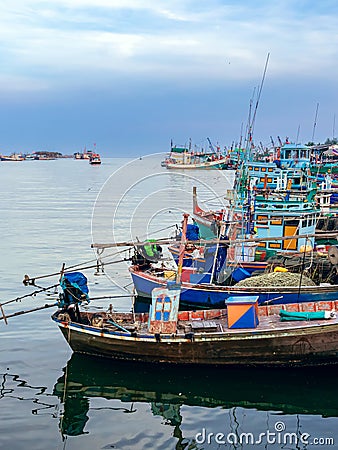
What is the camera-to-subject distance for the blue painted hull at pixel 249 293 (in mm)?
19672

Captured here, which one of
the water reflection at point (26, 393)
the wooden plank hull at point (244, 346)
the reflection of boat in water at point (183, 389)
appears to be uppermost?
the wooden plank hull at point (244, 346)

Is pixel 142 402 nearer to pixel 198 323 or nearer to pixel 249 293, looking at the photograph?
pixel 198 323

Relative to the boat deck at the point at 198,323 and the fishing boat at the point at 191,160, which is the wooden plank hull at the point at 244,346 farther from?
the fishing boat at the point at 191,160

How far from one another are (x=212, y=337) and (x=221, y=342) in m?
0.27

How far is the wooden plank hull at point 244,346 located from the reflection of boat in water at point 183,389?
0.97 feet

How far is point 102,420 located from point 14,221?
36163 mm

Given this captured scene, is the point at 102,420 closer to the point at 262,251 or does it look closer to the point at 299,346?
the point at 299,346

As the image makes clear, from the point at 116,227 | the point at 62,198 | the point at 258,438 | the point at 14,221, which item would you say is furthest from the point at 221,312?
the point at 62,198

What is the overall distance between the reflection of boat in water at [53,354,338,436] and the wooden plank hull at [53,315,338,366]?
0.97ft

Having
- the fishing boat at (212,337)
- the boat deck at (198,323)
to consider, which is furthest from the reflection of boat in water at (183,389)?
the boat deck at (198,323)

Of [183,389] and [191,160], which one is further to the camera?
[191,160]

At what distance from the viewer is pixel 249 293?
20.1 m

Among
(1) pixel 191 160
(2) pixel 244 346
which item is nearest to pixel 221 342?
Result: (2) pixel 244 346

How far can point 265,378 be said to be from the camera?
15.6 metres
